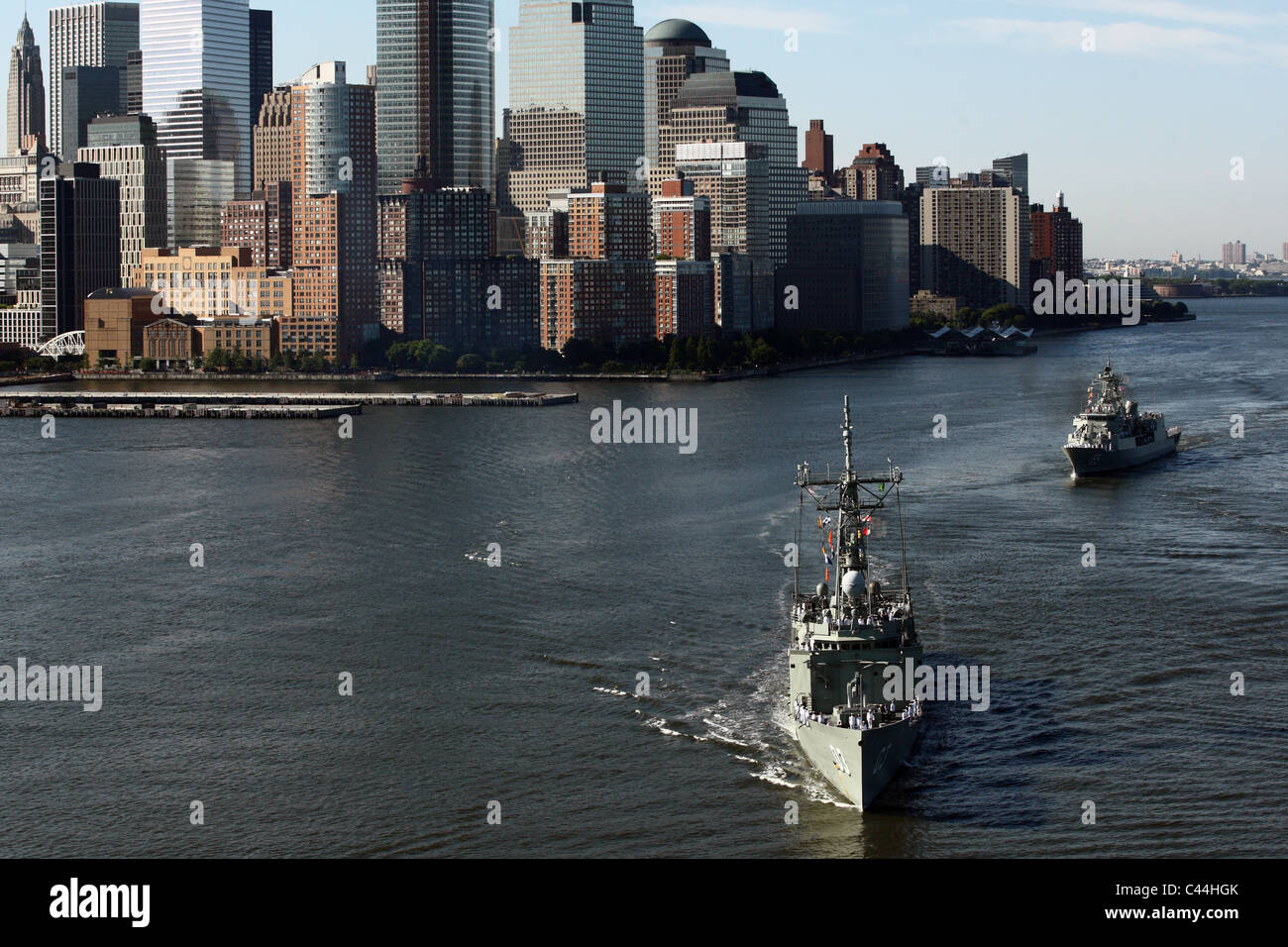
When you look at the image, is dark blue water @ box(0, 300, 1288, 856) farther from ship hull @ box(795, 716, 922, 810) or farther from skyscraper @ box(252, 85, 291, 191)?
skyscraper @ box(252, 85, 291, 191)

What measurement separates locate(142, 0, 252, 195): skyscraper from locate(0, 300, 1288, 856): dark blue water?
107579 mm

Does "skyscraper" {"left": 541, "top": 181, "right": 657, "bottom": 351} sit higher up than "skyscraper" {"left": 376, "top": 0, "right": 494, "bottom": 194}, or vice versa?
"skyscraper" {"left": 376, "top": 0, "right": 494, "bottom": 194}

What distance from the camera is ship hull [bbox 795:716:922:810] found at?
22.1 meters

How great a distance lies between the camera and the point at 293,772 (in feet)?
77.9

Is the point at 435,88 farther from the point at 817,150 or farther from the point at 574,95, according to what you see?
the point at 817,150

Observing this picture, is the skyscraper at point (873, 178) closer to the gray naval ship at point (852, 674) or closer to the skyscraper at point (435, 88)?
the skyscraper at point (435, 88)

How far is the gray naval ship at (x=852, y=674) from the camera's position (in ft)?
73.7

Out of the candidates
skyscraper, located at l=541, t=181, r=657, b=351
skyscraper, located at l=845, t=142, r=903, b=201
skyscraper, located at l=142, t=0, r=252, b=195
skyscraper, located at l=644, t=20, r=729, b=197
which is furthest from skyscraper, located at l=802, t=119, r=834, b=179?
skyscraper, located at l=541, t=181, r=657, b=351

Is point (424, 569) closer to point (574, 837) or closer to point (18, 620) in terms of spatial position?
point (18, 620)

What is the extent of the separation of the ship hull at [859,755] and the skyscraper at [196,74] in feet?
468

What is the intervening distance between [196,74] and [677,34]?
143 ft

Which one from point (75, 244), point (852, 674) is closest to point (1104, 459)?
point (852, 674)

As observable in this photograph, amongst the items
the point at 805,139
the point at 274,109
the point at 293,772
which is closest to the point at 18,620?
the point at 293,772

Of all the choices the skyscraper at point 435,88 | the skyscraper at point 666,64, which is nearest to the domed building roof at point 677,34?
the skyscraper at point 666,64
